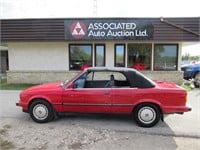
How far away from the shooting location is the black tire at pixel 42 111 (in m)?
6.10

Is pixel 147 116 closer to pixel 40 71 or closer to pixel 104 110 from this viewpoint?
pixel 104 110

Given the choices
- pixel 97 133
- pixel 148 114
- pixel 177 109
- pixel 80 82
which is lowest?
pixel 97 133

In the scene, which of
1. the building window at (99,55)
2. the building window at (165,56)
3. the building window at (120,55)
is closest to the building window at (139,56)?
the building window at (120,55)

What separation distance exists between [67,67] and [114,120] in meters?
7.92

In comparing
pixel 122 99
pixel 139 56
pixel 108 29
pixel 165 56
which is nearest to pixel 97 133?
pixel 122 99

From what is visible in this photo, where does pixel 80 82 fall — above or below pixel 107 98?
above

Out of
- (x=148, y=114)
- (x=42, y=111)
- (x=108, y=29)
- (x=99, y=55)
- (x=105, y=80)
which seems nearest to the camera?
(x=148, y=114)

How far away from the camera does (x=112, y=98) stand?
19.3ft

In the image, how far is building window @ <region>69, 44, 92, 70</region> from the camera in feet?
44.6

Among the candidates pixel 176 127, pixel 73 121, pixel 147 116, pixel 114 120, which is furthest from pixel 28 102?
pixel 176 127

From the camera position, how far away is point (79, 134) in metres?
5.26

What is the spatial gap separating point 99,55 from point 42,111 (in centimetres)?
796

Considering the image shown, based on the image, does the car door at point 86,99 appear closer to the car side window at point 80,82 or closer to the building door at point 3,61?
the car side window at point 80,82

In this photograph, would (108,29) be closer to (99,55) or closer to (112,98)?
(99,55)
